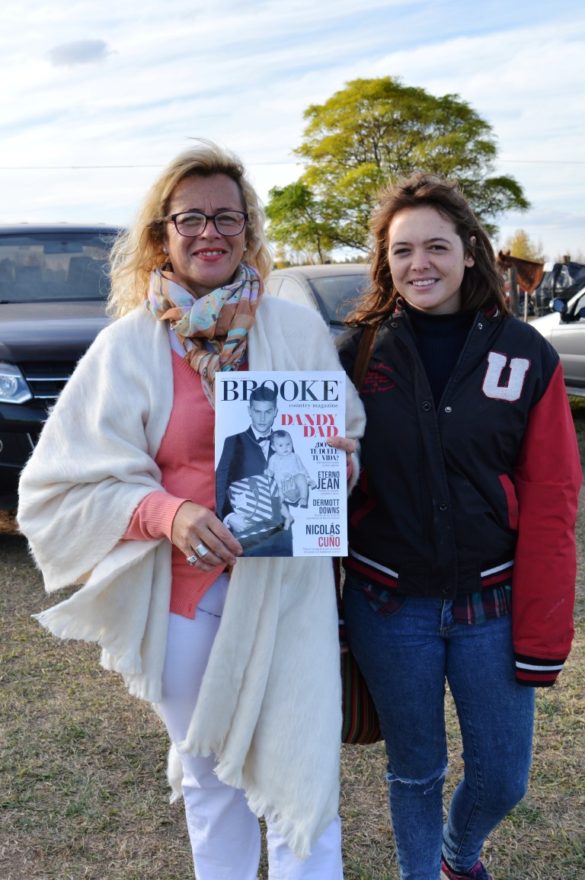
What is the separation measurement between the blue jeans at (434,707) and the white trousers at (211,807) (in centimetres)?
25

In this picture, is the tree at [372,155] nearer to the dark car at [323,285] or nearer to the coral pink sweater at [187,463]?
the dark car at [323,285]

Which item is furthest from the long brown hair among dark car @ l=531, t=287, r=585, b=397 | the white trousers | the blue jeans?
dark car @ l=531, t=287, r=585, b=397

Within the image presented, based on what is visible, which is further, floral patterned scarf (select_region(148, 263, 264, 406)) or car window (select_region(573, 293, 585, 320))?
car window (select_region(573, 293, 585, 320))

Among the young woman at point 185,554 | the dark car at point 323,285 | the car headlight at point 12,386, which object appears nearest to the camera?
the young woman at point 185,554

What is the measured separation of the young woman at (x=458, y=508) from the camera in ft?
7.00

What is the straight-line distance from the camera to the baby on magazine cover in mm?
1984

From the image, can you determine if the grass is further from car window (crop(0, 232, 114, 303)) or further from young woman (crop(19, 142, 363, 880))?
car window (crop(0, 232, 114, 303))

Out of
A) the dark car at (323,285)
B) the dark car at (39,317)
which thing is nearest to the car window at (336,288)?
the dark car at (323,285)

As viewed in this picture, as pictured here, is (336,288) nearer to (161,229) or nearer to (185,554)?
(161,229)

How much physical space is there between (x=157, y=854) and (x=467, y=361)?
1783mm

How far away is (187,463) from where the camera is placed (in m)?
2.08

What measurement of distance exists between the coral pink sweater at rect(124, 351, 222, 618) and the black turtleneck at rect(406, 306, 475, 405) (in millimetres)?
559

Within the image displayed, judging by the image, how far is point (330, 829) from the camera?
222 cm

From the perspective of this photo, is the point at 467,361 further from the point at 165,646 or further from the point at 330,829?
the point at 330,829
